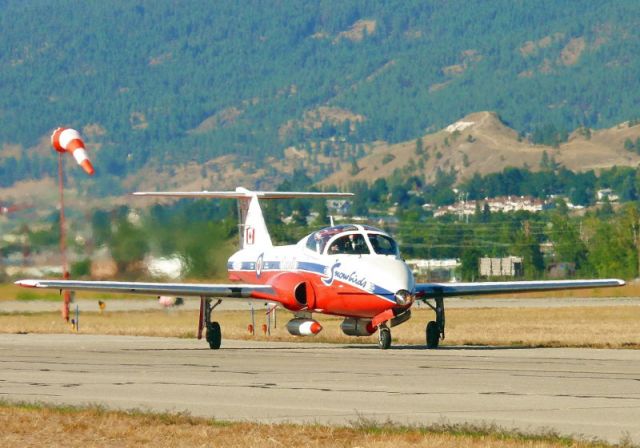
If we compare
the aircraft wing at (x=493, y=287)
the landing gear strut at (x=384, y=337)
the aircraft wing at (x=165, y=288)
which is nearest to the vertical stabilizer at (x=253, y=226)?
the aircraft wing at (x=165, y=288)

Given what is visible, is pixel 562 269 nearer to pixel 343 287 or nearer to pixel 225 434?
pixel 343 287

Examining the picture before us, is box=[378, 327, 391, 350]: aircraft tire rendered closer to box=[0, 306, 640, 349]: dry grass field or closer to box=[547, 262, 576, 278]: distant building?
box=[0, 306, 640, 349]: dry grass field

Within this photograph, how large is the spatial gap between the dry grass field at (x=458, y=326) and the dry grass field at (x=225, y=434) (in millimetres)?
17319

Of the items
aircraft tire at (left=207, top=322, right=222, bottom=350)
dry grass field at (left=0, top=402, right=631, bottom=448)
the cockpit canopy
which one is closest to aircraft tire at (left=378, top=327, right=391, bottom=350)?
the cockpit canopy

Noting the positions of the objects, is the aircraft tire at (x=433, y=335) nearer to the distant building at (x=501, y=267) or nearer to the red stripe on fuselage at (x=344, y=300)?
the red stripe on fuselage at (x=344, y=300)

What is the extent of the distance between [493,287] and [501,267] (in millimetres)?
122461

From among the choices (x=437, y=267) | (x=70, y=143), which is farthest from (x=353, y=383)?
(x=437, y=267)

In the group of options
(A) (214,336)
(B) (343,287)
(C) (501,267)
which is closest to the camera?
(B) (343,287)

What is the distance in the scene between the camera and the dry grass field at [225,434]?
16.7m

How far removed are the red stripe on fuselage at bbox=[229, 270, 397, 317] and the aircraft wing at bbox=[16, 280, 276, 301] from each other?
43.7 inches

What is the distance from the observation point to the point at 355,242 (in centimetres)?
3416

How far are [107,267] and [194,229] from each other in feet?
9.63

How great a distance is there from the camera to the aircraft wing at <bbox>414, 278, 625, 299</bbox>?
3444 centimetres

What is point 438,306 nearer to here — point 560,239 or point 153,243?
point 153,243
